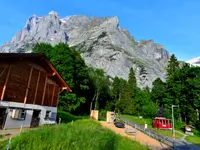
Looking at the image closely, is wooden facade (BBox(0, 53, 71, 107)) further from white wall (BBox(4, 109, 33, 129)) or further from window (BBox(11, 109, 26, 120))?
white wall (BBox(4, 109, 33, 129))

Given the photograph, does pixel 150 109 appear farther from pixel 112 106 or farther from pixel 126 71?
pixel 126 71

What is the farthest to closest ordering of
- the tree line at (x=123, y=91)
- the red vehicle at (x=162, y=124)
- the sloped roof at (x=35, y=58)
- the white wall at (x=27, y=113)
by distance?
the tree line at (x=123, y=91) < the red vehicle at (x=162, y=124) < the white wall at (x=27, y=113) < the sloped roof at (x=35, y=58)

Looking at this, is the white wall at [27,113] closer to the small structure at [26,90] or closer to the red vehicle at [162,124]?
the small structure at [26,90]

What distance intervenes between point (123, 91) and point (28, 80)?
209 feet

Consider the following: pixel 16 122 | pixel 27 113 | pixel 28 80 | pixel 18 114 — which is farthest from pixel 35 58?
pixel 16 122

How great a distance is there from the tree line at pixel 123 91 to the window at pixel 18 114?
880 inches

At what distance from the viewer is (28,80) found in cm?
1989

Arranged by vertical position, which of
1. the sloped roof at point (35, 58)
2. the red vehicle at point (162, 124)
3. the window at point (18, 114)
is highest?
the sloped roof at point (35, 58)

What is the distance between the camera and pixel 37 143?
9000 millimetres

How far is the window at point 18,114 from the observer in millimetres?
17641

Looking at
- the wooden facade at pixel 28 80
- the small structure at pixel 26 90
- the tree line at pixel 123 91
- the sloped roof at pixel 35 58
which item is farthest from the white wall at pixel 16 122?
the tree line at pixel 123 91

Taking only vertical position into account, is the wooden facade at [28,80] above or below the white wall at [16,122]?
above

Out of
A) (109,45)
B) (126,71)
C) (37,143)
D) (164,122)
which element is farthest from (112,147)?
(109,45)

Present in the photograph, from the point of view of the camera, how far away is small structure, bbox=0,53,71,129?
1694 centimetres
